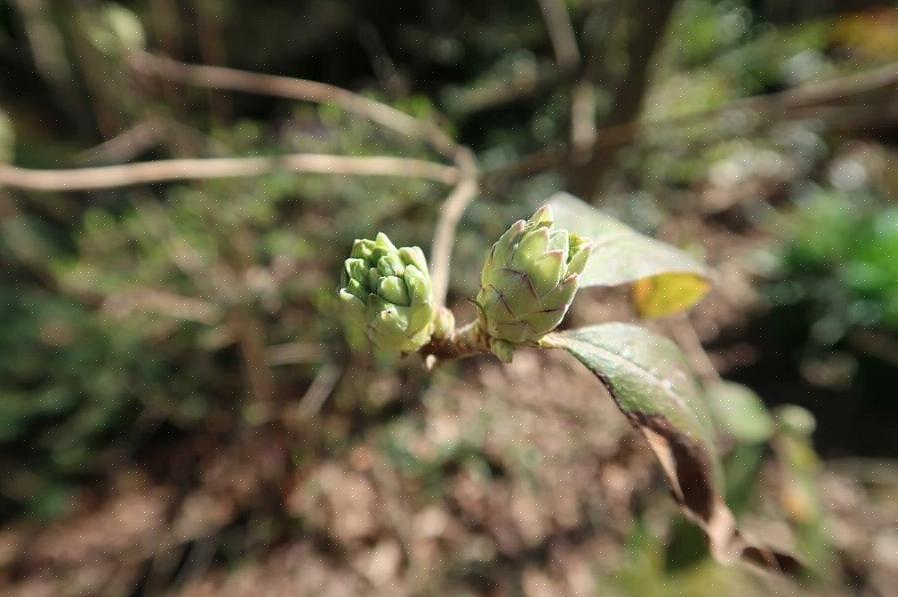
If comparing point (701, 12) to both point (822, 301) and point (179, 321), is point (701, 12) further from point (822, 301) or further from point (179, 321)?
point (179, 321)

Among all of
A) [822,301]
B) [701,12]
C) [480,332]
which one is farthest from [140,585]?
[701,12]

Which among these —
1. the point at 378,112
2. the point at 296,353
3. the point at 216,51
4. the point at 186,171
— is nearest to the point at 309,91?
the point at 378,112

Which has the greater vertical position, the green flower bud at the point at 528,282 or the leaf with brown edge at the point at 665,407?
the green flower bud at the point at 528,282

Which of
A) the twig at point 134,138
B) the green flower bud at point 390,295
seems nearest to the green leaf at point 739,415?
the green flower bud at point 390,295

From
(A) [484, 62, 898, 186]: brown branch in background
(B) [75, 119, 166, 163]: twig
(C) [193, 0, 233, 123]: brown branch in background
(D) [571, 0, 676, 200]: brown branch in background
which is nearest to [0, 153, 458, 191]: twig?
(A) [484, 62, 898, 186]: brown branch in background

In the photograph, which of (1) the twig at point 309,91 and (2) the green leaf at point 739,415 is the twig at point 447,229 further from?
(2) the green leaf at point 739,415

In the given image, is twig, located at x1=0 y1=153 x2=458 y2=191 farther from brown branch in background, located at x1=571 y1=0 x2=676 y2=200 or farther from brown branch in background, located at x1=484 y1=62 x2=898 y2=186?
brown branch in background, located at x1=571 y1=0 x2=676 y2=200

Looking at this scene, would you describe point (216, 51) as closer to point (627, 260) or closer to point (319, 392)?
point (319, 392)
